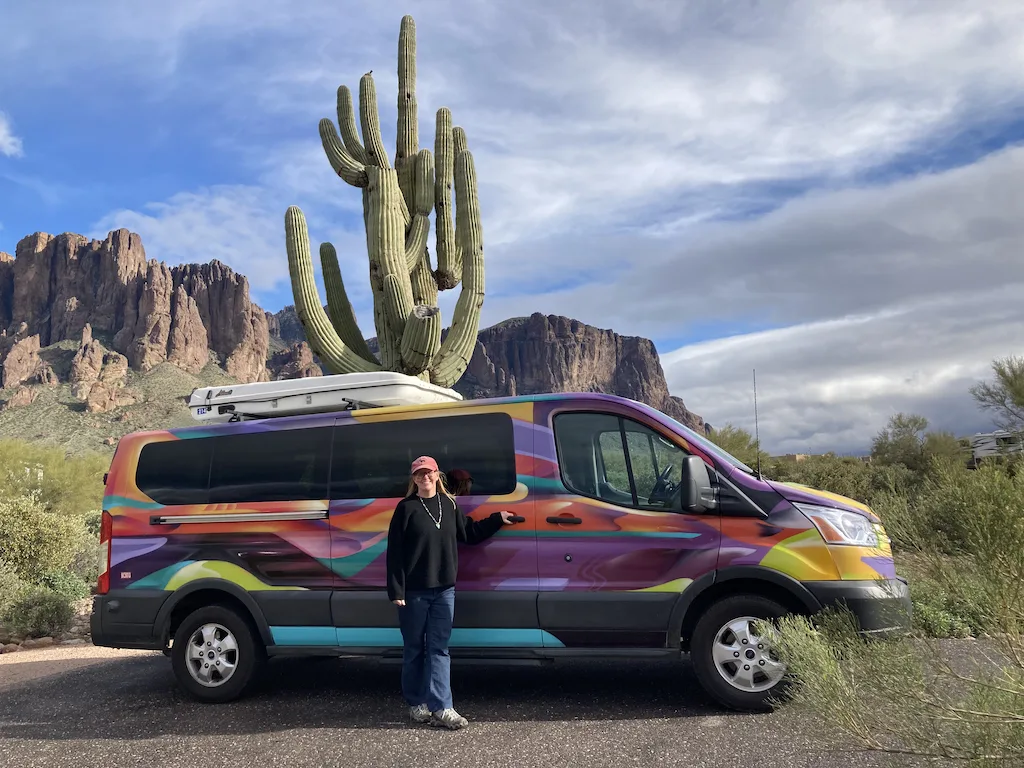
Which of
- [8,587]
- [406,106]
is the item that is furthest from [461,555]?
[406,106]

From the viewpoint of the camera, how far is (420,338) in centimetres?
1392

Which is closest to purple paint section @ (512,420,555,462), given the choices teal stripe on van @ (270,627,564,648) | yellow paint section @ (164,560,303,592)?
teal stripe on van @ (270,627,564,648)

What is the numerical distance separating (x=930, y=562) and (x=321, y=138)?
15964mm

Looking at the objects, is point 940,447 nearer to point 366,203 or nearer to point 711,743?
point 366,203

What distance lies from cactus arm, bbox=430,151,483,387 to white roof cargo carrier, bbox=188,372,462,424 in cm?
808

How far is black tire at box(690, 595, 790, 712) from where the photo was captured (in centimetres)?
517

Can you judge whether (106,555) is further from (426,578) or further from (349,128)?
(349,128)

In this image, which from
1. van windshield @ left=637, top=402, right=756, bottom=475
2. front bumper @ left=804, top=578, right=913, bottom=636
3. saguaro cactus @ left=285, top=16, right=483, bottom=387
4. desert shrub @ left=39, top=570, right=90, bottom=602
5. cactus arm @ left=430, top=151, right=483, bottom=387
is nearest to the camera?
front bumper @ left=804, top=578, right=913, bottom=636

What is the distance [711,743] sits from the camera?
4.69 meters

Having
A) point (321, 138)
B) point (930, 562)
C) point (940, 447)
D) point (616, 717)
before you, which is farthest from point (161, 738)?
point (940, 447)

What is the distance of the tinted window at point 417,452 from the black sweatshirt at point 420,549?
1.50 feet

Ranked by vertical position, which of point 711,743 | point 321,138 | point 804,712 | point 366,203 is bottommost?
point 711,743

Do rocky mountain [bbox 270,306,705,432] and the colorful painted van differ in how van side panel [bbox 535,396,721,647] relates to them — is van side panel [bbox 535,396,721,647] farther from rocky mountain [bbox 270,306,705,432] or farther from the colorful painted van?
rocky mountain [bbox 270,306,705,432]

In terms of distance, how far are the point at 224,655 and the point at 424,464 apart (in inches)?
95.3
